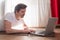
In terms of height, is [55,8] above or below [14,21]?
above

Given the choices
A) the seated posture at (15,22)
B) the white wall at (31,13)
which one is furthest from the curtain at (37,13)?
the seated posture at (15,22)

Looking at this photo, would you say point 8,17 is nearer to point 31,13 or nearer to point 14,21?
point 14,21

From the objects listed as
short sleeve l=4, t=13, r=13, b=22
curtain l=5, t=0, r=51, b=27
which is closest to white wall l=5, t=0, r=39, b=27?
curtain l=5, t=0, r=51, b=27

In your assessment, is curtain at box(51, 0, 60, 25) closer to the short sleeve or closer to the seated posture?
the seated posture

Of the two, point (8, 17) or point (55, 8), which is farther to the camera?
point (55, 8)

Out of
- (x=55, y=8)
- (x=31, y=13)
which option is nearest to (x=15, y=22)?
(x=31, y=13)

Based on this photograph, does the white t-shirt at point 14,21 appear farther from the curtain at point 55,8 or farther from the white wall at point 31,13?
the curtain at point 55,8

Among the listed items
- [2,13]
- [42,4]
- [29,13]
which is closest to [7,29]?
[2,13]

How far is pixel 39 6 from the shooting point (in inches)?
99.9

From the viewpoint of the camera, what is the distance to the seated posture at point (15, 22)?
2.13m

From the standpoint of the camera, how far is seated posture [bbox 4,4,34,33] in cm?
213

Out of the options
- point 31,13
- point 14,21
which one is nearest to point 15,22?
point 14,21

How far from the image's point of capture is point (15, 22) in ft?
7.22

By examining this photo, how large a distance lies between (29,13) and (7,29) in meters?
0.56
